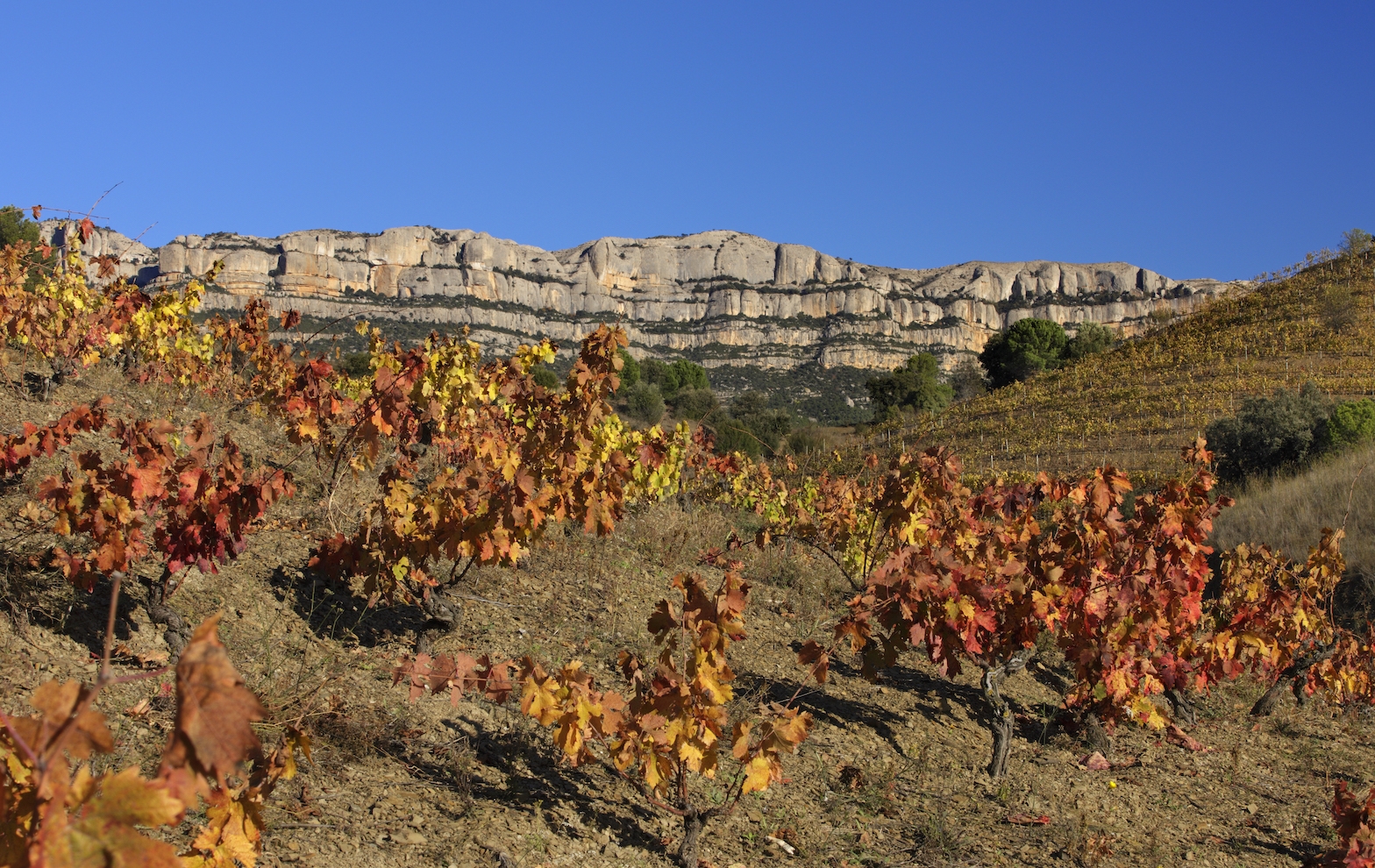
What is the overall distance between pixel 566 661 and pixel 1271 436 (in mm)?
17743

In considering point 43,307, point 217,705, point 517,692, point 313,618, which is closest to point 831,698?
point 517,692

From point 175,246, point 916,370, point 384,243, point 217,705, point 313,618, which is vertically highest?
point 384,243

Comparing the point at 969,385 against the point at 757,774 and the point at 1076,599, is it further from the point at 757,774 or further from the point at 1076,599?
the point at 757,774

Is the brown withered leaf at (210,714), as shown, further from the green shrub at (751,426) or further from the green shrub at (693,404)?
the green shrub at (693,404)

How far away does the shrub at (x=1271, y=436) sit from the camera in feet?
56.4

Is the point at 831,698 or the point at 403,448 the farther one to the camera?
the point at 403,448

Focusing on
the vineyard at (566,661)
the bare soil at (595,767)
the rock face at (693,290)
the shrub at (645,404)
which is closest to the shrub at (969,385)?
the shrub at (645,404)

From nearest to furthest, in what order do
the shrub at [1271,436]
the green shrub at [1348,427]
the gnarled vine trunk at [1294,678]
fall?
the gnarled vine trunk at [1294,678]
the green shrub at [1348,427]
the shrub at [1271,436]

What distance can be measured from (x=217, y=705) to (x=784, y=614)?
5515 millimetres

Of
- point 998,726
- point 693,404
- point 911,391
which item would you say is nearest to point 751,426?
point 693,404

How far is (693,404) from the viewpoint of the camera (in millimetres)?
34781

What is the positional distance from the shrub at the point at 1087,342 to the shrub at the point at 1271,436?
21.9 metres

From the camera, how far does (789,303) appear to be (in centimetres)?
10744

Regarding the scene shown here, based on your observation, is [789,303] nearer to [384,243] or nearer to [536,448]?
[384,243]
